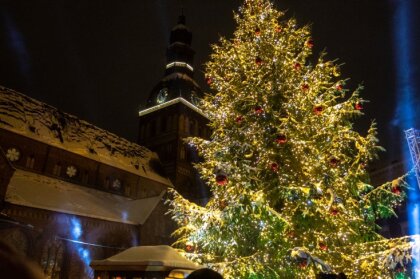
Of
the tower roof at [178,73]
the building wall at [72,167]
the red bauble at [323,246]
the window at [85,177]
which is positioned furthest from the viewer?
the tower roof at [178,73]

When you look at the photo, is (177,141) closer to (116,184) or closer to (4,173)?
(116,184)

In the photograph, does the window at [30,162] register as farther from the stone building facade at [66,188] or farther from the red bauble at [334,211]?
the red bauble at [334,211]

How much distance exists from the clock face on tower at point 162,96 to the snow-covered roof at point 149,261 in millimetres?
34548

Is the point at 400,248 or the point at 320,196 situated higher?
the point at 320,196

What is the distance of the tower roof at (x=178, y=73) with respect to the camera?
4288 centimetres

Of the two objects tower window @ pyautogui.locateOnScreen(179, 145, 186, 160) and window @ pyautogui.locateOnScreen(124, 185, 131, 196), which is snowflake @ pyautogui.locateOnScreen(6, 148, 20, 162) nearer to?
window @ pyautogui.locateOnScreen(124, 185, 131, 196)

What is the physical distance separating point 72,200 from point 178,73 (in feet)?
85.8

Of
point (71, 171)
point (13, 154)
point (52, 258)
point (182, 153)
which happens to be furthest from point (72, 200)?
point (182, 153)

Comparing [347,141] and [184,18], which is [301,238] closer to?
[347,141]

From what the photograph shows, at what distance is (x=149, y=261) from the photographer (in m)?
9.25

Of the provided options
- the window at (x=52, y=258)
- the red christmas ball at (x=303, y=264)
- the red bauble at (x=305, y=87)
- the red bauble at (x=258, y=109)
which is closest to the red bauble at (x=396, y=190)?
the red christmas ball at (x=303, y=264)

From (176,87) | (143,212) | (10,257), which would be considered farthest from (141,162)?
(10,257)

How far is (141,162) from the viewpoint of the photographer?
34219 mm

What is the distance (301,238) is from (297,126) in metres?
2.83
